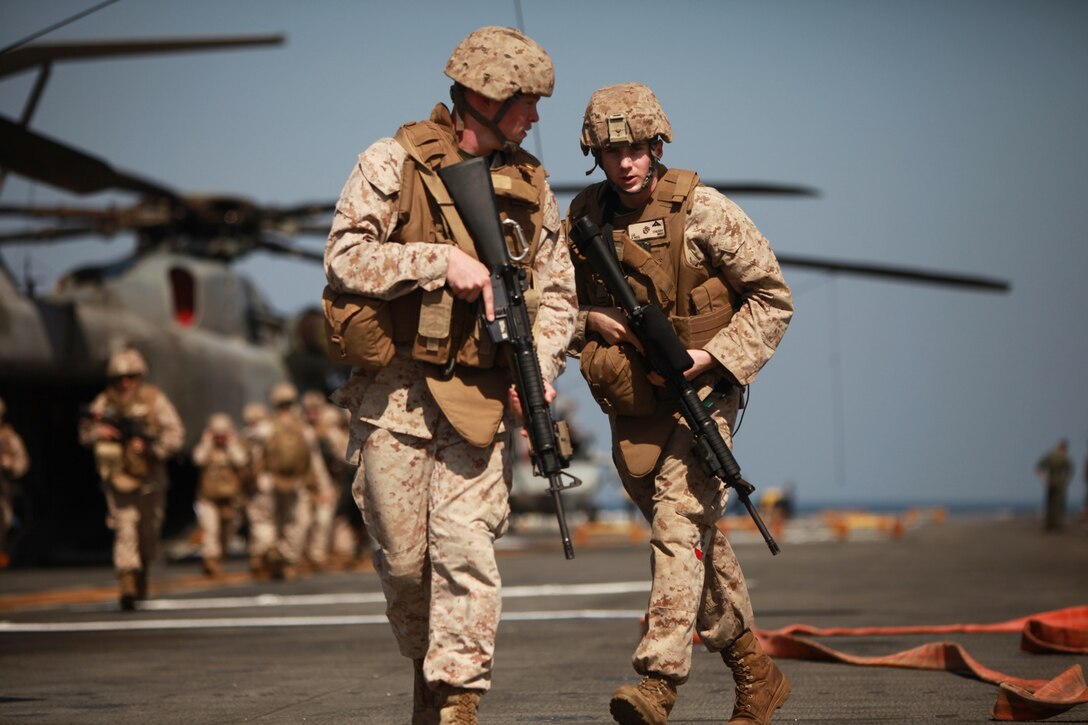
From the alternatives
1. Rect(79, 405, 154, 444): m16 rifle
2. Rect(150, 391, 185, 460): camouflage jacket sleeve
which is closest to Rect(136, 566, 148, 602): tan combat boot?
Rect(150, 391, 185, 460): camouflage jacket sleeve

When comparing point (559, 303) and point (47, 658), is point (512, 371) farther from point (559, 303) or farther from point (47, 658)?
point (47, 658)

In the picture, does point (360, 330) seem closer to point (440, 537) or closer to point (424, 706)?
point (440, 537)

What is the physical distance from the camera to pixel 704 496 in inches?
189

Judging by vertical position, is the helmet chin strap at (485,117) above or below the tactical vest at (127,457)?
above

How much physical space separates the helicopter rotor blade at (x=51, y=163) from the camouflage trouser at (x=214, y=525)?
4517 millimetres

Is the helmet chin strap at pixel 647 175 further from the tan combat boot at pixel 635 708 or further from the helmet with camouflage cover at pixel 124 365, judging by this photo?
the helmet with camouflage cover at pixel 124 365

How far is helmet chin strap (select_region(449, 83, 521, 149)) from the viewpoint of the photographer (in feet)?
14.3

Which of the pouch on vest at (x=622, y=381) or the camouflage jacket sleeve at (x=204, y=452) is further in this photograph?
the camouflage jacket sleeve at (x=204, y=452)

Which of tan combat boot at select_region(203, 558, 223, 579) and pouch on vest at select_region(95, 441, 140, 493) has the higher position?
pouch on vest at select_region(95, 441, 140, 493)

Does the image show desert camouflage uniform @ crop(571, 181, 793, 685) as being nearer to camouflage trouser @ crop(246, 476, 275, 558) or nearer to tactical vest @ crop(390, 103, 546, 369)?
tactical vest @ crop(390, 103, 546, 369)

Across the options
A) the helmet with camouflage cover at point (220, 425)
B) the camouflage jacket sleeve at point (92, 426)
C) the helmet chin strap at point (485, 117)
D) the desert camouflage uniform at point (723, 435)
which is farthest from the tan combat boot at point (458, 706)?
the helmet with camouflage cover at point (220, 425)

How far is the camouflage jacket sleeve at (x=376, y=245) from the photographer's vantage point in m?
4.21

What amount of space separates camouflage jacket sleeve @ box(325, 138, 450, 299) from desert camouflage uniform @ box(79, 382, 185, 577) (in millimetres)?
7354

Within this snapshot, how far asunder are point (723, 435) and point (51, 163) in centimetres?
979
